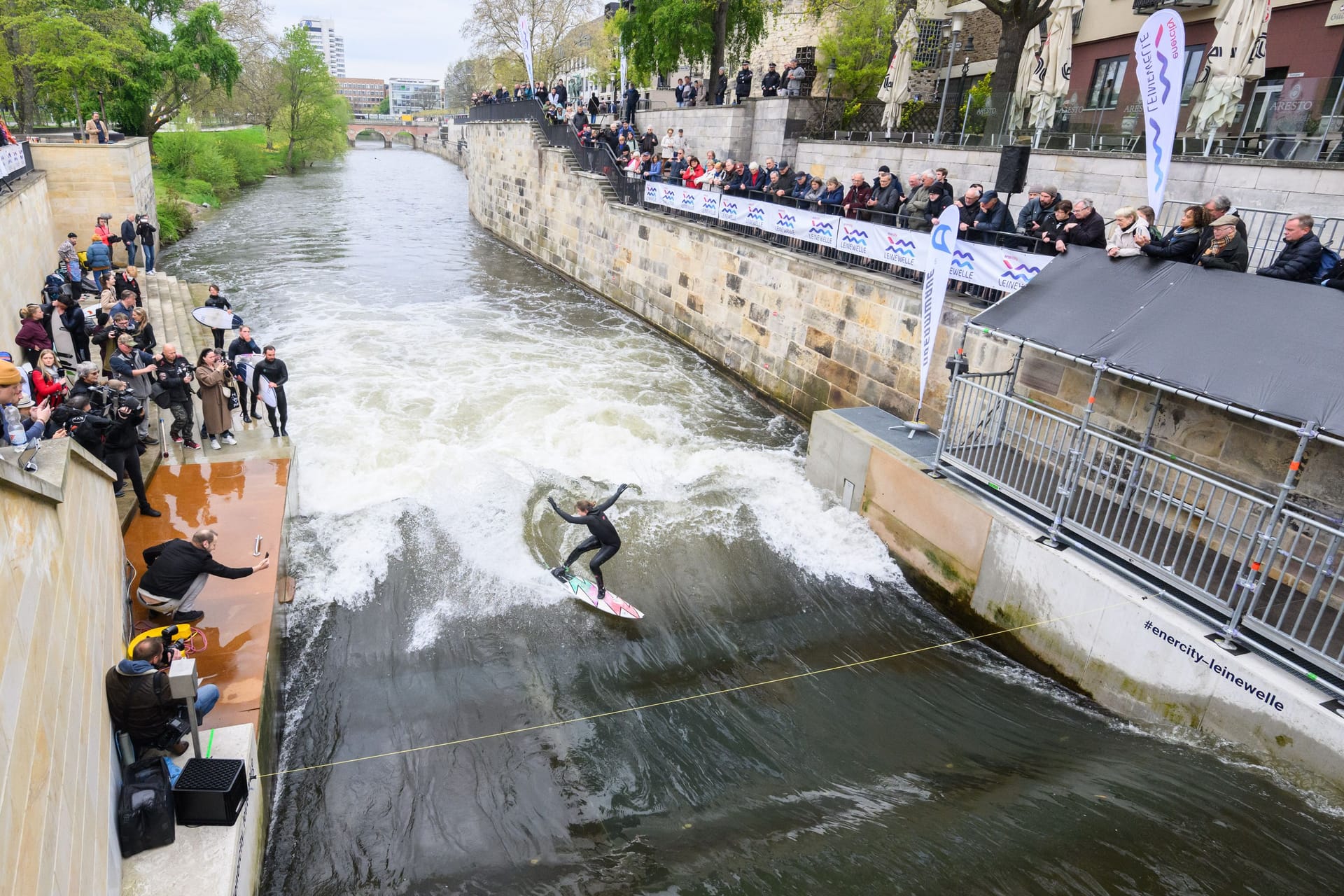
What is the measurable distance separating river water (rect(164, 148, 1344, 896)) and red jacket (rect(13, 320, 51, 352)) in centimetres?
347

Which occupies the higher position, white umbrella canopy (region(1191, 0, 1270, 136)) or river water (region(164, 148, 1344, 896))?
white umbrella canopy (region(1191, 0, 1270, 136))

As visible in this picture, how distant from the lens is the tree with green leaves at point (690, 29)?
25859mm

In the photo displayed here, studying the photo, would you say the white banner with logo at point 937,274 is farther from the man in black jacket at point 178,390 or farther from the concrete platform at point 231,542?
the man in black jacket at point 178,390

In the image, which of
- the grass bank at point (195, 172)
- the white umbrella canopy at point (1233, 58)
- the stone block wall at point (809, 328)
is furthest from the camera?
the grass bank at point (195, 172)

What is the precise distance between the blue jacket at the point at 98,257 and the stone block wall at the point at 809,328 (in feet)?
40.3

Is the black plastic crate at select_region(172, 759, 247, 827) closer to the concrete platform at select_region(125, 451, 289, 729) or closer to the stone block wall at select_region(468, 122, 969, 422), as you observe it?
the concrete platform at select_region(125, 451, 289, 729)

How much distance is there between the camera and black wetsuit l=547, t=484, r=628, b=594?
28.8 ft

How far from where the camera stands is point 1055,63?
14812mm

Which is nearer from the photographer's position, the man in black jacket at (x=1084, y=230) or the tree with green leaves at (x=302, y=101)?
the man in black jacket at (x=1084, y=230)

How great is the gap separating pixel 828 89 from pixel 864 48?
176 cm

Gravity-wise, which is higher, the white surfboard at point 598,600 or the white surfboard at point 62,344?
the white surfboard at point 62,344

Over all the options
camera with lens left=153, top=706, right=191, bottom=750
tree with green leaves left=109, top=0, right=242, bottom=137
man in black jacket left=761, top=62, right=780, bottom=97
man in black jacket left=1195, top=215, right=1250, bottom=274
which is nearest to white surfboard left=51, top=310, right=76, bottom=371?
camera with lens left=153, top=706, right=191, bottom=750

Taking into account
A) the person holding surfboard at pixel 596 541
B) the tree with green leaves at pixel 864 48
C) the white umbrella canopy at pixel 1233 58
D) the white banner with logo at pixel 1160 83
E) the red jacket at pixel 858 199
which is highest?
the tree with green leaves at pixel 864 48

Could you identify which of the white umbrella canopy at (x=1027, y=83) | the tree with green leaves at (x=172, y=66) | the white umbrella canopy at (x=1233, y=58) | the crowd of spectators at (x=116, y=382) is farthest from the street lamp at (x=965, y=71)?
the tree with green leaves at (x=172, y=66)
